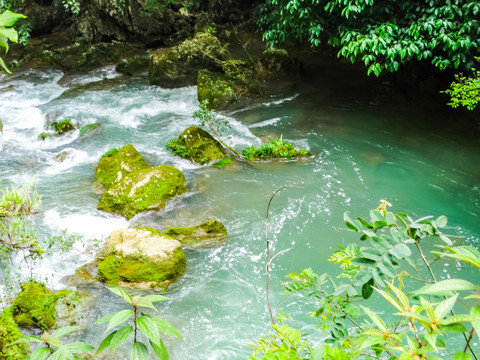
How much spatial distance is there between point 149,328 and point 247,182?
5839mm

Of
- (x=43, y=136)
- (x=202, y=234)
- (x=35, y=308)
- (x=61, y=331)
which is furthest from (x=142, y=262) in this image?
(x=43, y=136)

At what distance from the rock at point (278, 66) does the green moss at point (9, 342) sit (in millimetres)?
10221

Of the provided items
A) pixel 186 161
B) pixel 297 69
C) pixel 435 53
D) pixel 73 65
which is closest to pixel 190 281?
pixel 186 161

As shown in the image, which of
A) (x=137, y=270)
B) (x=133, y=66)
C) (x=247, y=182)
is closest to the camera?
(x=137, y=270)

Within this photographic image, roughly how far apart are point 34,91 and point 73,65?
2.60 meters

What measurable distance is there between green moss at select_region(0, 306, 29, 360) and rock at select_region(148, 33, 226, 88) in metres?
9.43

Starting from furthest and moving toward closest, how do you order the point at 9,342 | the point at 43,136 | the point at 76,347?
the point at 43,136, the point at 9,342, the point at 76,347

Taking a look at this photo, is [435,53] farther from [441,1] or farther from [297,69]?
[297,69]

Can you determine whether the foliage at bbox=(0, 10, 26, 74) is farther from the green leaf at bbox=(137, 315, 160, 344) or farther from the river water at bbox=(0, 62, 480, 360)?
the river water at bbox=(0, 62, 480, 360)

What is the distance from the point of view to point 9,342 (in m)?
3.45

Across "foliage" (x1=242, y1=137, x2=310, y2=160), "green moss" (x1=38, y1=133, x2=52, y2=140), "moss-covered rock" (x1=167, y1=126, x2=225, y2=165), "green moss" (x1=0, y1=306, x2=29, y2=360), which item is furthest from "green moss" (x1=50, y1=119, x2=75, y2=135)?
"green moss" (x1=0, y1=306, x2=29, y2=360)

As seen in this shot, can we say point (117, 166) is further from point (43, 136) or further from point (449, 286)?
point (449, 286)

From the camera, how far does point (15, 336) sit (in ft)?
11.7

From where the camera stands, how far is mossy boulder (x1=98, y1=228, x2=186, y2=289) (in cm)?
494
